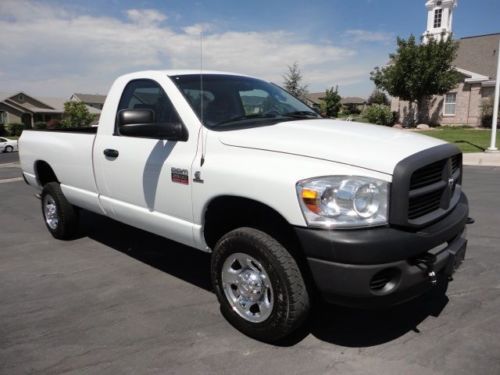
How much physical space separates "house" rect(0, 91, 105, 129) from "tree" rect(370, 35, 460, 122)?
43541mm

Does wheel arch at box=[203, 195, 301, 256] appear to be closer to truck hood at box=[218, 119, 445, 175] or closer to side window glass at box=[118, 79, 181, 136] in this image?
truck hood at box=[218, 119, 445, 175]

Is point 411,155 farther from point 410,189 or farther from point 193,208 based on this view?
point 193,208

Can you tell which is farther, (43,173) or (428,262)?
(43,173)

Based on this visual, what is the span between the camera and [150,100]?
4.12 m

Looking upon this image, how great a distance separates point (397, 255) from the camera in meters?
2.53

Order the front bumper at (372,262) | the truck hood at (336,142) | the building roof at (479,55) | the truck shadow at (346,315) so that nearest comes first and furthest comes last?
the front bumper at (372,262) → the truck hood at (336,142) → the truck shadow at (346,315) → the building roof at (479,55)

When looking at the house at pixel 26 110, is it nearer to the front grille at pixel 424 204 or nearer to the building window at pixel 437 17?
the building window at pixel 437 17

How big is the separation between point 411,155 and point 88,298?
A: 297 cm

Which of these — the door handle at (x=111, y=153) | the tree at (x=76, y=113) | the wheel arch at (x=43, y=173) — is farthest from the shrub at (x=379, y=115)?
the tree at (x=76, y=113)

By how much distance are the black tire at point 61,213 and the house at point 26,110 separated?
53789 mm

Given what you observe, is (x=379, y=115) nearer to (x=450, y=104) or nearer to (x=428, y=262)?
(x=450, y=104)

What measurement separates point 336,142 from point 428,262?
944 millimetres

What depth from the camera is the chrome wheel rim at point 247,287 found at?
3.00m

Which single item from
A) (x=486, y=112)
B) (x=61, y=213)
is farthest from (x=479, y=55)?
(x=61, y=213)
